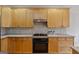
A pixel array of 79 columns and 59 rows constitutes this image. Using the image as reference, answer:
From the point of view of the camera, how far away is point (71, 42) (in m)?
6.29

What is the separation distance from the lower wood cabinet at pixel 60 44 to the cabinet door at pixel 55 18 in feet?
2.07

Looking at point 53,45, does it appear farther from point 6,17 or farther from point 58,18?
point 6,17

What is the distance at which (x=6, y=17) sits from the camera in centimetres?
640

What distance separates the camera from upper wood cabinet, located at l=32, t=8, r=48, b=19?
664 cm

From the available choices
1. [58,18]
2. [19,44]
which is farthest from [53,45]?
[19,44]

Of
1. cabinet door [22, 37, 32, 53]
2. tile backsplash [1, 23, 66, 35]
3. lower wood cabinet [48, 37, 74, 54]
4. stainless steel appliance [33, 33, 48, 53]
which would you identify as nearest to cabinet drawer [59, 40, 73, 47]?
lower wood cabinet [48, 37, 74, 54]

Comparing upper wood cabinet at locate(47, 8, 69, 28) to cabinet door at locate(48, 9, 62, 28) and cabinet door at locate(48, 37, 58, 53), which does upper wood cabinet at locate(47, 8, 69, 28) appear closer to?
cabinet door at locate(48, 9, 62, 28)

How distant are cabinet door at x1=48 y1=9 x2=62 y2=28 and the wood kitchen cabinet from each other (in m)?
1.09

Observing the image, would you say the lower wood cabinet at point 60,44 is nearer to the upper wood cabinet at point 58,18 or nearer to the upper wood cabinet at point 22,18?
the upper wood cabinet at point 58,18

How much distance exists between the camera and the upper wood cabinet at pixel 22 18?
6.68 meters

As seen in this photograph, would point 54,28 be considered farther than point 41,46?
Yes
